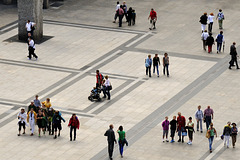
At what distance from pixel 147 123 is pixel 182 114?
2.39 m

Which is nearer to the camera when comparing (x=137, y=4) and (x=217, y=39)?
(x=217, y=39)

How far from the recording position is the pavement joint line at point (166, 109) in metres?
42.3

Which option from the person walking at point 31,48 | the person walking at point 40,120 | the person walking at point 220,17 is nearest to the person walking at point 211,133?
the person walking at point 40,120

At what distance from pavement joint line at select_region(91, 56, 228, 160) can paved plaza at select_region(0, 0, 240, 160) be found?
0.18 feet

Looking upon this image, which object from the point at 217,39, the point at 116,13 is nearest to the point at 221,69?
the point at 217,39

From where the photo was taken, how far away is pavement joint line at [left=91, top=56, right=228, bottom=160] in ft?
139

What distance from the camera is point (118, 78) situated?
51.2 m

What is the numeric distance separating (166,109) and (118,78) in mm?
6203

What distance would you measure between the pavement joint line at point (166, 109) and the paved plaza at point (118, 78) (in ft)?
0.18

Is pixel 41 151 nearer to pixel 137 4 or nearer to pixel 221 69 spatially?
pixel 221 69

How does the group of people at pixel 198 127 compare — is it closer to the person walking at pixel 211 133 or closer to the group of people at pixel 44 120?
the person walking at pixel 211 133

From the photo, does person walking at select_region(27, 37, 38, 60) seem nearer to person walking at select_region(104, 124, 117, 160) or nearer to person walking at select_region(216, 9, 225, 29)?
person walking at select_region(216, 9, 225, 29)

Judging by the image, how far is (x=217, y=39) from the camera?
55.1 metres

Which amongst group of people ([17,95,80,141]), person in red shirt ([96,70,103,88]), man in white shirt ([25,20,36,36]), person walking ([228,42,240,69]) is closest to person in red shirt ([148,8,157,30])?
man in white shirt ([25,20,36,36])
